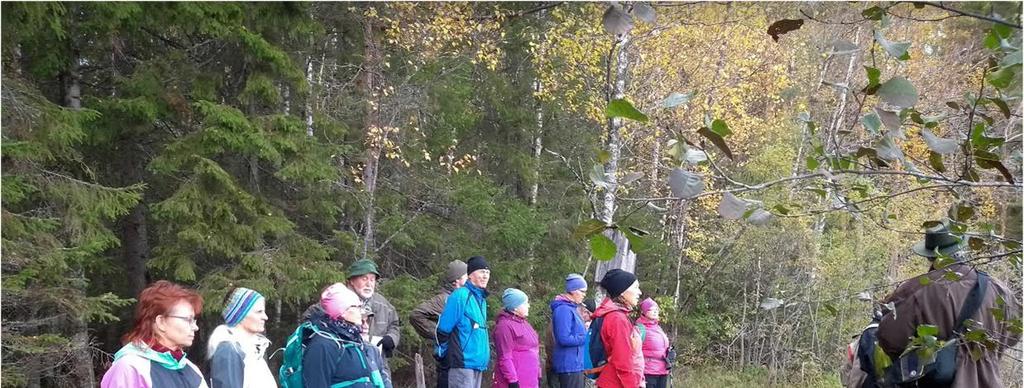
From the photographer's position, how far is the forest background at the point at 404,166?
7.01 meters

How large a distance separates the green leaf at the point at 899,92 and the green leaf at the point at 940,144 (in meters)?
0.24

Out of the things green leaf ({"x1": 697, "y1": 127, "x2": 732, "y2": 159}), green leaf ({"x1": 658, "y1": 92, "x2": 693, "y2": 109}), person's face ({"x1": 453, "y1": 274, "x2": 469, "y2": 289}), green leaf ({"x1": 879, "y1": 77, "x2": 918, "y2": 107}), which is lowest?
person's face ({"x1": 453, "y1": 274, "x2": 469, "y2": 289})

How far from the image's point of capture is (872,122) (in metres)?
1.60

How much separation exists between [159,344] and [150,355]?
0.29 ft

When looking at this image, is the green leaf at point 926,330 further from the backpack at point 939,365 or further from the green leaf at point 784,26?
the backpack at point 939,365

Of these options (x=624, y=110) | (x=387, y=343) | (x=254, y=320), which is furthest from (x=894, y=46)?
(x=387, y=343)

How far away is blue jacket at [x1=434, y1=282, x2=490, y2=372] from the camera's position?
5.93 m

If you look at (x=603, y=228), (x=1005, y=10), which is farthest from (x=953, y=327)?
(x=603, y=228)

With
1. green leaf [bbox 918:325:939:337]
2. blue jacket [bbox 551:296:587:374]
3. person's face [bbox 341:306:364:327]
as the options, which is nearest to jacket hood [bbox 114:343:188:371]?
person's face [bbox 341:306:364:327]

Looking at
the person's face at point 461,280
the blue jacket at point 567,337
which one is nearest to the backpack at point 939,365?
the blue jacket at point 567,337

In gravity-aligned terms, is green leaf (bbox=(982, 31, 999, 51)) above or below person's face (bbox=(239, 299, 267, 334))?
above

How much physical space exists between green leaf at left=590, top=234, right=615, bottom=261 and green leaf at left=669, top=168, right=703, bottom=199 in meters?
0.17

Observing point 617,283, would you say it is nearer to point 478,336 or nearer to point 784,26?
point 478,336

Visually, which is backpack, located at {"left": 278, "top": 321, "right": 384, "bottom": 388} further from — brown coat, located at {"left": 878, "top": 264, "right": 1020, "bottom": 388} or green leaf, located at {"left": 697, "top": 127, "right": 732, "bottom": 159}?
green leaf, located at {"left": 697, "top": 127, "right": 732, "bottom": 159}
